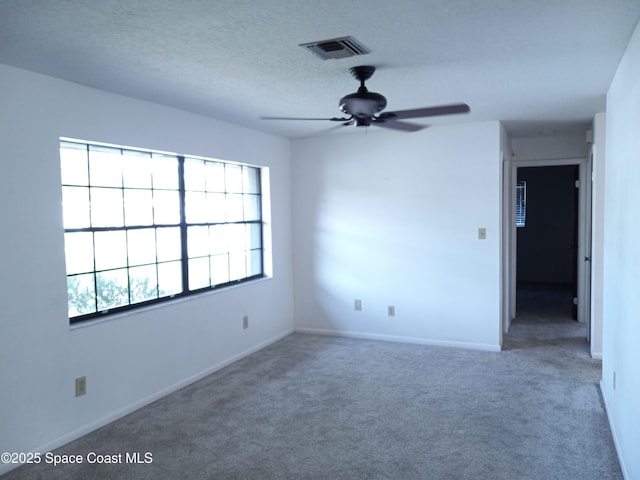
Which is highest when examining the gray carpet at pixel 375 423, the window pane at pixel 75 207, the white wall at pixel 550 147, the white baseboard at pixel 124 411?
the white wall at pixel 550 147

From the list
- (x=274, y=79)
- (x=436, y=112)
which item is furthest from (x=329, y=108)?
(x=436, y=112)

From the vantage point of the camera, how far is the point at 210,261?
4723 millimetres

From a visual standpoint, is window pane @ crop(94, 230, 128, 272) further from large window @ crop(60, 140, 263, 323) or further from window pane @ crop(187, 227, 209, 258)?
window pane @ crop(187, 227, 209, 258)

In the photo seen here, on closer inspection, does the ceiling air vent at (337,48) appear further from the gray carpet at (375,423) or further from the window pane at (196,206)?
the gray carpet at (375,423)

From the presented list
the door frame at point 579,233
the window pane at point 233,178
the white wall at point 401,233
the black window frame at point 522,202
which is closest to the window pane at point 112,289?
the window pane at point 233,178

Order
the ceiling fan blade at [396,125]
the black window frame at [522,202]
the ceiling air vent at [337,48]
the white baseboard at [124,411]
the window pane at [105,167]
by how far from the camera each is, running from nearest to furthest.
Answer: the ceiling air vent at [337,48]
the white baseboard at [124,411]
the ceiling fan blade at [396,125]
the window pane at [105,167]
the black window frame at [522,202]

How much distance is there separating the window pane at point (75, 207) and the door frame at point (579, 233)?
436 centimetres

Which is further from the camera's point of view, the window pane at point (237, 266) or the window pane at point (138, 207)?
the window pane at point (237, 266)

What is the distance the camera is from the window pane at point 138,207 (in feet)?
12.5

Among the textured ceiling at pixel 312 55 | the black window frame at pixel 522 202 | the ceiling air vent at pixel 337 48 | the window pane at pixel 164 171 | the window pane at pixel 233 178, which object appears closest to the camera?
the textured ceiling at pixel 312 55

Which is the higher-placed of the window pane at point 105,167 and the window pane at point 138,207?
the window pane at point 105,167

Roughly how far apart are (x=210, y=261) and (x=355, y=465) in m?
2.56

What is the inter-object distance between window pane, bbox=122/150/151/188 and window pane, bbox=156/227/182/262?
16.7 inches

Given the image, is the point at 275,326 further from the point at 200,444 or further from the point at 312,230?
the point at 200,444
